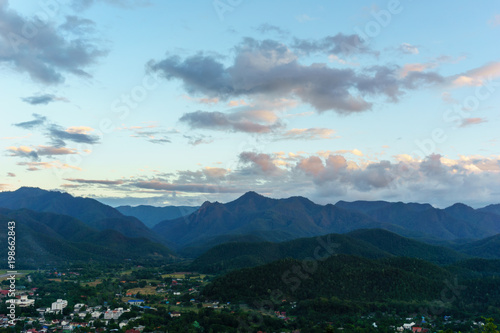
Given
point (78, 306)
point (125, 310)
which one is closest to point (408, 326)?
point (125, 310)

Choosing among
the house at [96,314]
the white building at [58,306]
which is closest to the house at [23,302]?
the white building at [58,306]

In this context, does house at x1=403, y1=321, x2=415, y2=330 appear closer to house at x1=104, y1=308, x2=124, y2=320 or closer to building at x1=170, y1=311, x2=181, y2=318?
building at x1=170, y1=311, x2=181, y2=318

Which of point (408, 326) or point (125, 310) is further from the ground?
point (125, 310)

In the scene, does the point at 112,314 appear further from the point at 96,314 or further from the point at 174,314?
the point at 174,314

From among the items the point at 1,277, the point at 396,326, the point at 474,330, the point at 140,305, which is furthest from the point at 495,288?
the point at 1,277

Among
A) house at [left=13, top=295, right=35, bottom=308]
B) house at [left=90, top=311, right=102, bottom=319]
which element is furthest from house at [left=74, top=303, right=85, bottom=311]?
house at [left=13, top=295, right=35, bottom=308]

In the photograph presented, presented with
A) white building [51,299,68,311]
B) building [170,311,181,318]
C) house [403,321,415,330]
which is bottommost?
house [403,321,415,330]

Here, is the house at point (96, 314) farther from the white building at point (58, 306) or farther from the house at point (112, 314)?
the white building at point (58, 306)

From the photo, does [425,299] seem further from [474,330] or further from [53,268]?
[53,268]

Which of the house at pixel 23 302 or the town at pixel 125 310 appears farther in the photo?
the house at pixel 23 302

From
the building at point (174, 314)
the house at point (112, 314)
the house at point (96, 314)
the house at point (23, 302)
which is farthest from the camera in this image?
the house at point (23, 302)

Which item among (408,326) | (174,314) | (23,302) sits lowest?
→ (408,326)
